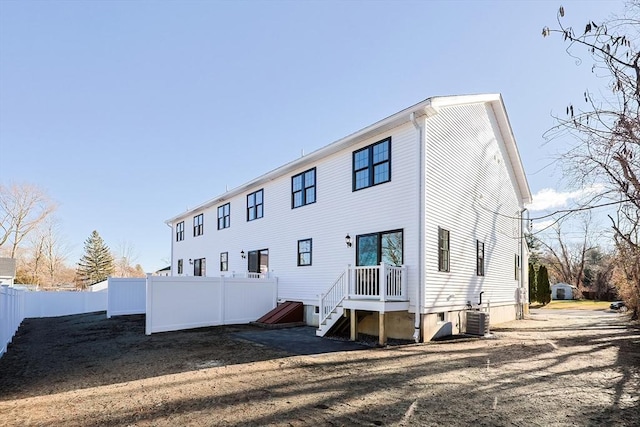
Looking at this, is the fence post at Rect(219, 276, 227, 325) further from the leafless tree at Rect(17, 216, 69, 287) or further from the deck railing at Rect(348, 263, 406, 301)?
the leafless tree at Rect(17, 216, 69, 287)

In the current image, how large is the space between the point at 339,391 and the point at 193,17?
44.5 feet

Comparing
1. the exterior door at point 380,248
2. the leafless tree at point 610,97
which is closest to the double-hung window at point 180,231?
the exterior door at point 380,248

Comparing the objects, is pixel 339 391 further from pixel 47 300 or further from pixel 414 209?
pixel 47 300

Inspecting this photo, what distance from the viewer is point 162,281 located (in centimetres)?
1283

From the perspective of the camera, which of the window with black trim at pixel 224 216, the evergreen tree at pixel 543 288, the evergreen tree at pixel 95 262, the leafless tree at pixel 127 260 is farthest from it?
the leafless tree at pixel 127 260

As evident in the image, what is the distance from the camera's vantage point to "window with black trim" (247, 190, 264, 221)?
1762 centimetres

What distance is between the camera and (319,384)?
20.4 feet

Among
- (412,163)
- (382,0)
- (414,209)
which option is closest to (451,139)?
(412,163)

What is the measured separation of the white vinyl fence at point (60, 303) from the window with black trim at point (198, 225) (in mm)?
6626

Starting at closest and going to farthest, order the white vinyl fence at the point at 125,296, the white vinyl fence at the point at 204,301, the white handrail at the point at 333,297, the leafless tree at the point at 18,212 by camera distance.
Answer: the white handrail at the point at 333,297 < the white vinyl fence at the point at 204,301 < the white vinyl fence at the point at 125,296 < the leafless tree at the point at 18,212

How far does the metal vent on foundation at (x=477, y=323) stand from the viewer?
1186 cm

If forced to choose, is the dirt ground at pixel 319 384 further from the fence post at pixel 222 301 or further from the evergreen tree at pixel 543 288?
the evergreen tree at pixel 543 288

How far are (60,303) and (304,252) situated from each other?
1537 centimetres

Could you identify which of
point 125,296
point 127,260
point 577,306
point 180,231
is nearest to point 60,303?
point 125,296
